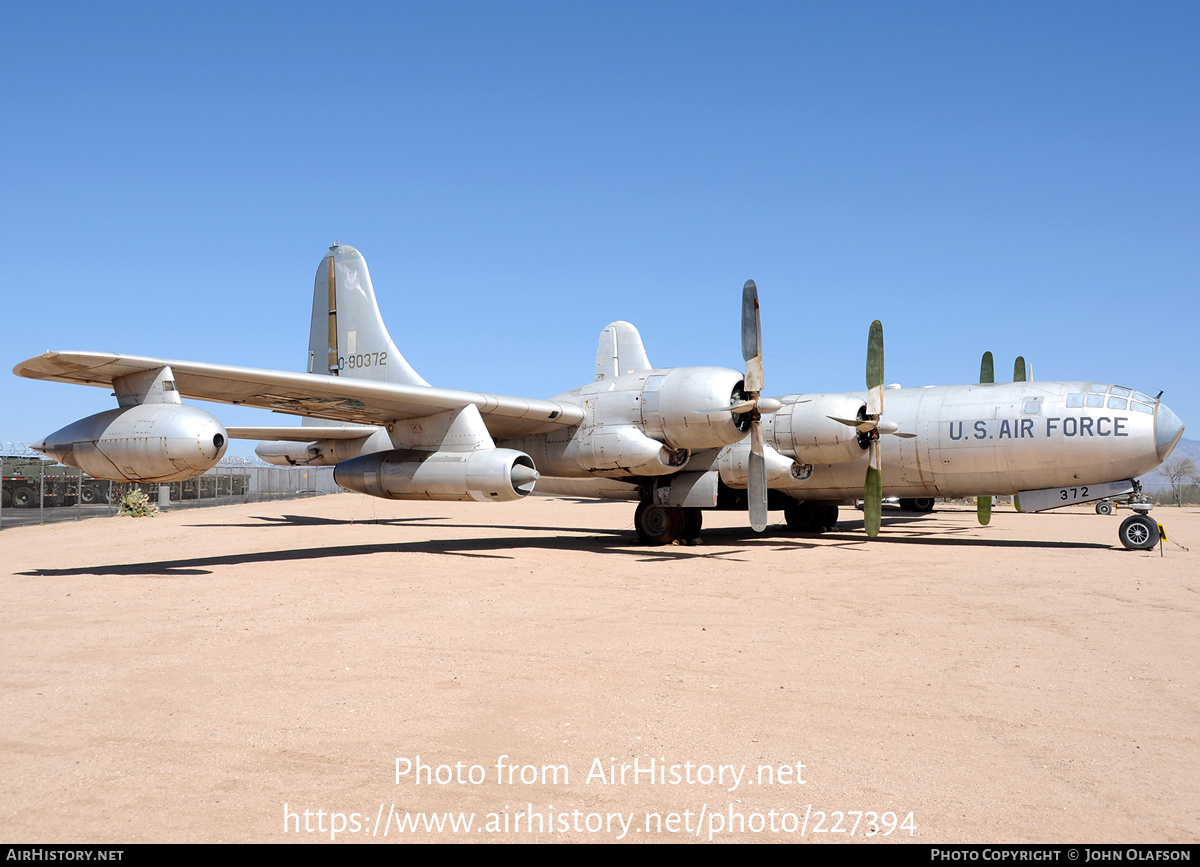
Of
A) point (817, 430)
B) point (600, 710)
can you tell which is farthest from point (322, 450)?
point (600, 710)

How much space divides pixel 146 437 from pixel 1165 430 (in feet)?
63.6

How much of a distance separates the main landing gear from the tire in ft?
107

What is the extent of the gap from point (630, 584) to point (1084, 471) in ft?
38.1

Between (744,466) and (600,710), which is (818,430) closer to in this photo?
(744,466)

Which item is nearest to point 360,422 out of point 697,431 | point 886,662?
point 697,431

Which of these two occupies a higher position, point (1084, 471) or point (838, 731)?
point (1084, 471)

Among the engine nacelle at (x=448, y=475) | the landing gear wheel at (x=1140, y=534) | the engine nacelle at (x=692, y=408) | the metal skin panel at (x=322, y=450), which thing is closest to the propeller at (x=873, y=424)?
the engine nacelle at (x=692, y=408)

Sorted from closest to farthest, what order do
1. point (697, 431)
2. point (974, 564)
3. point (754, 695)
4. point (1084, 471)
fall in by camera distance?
point (754, 695), point (974, 564), point (697, 431), point (1084, 471)

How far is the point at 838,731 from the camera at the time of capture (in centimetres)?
486

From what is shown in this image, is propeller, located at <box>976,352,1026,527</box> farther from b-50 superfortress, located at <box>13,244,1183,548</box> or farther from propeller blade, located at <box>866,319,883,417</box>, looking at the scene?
propeller blade, located at <box>866,319,883,417</box>

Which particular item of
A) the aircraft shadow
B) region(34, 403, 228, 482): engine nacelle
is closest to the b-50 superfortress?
region(34, 403, 228, 482): engine nacelle

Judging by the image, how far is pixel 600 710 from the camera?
5.27 meters

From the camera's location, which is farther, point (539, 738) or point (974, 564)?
point (974, 564)

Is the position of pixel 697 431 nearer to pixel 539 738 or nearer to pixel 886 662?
pixel 886 662
